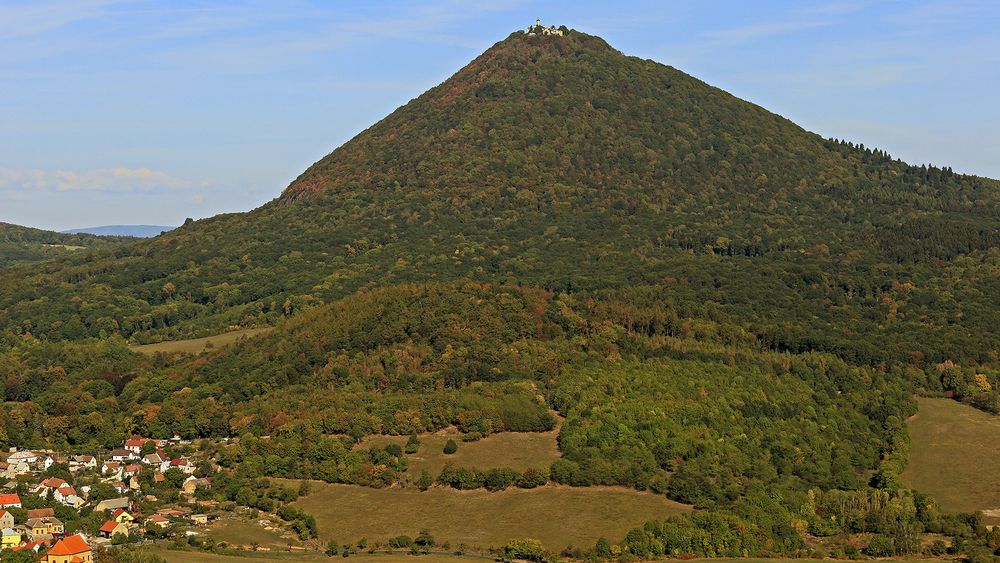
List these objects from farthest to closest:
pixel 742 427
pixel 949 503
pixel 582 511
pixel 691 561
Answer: pixel 742 427 → pixel 949 503 → pixel 582 511 → pixel 691 561

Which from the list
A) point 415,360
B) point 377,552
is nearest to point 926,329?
point 415,360

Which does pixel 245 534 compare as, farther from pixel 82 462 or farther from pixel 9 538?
pixel 82 462

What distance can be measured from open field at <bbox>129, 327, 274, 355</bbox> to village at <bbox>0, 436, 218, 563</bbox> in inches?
1348

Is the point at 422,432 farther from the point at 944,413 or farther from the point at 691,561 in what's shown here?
the point at 944,413

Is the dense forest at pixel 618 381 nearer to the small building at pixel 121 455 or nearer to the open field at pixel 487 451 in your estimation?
the open field at pixel 487 451

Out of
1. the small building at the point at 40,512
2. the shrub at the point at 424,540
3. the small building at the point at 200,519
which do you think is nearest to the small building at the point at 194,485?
the small building at the point at 200,519

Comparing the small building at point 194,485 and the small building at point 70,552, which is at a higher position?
the small building at point 70,552

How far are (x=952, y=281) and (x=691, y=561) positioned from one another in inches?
3854

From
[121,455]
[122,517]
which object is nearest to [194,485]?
[122,517]

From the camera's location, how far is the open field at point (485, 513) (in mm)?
113312

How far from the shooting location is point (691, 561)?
108m

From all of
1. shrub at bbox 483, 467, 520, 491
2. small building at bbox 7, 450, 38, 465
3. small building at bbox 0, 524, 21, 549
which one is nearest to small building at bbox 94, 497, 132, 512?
small building at bbox 0, 524, 21, 549

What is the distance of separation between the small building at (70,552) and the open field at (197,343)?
8284cm

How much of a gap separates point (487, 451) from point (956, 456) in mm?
49857
